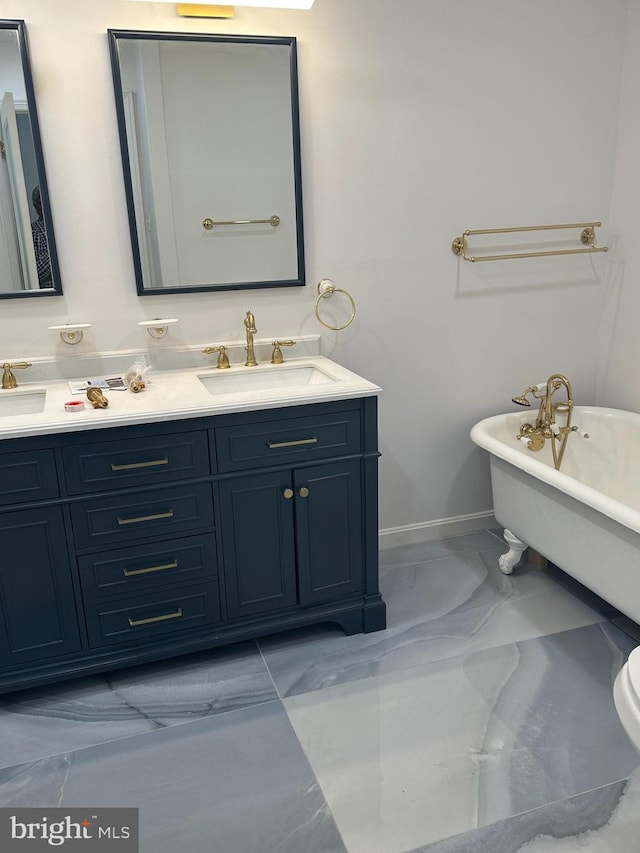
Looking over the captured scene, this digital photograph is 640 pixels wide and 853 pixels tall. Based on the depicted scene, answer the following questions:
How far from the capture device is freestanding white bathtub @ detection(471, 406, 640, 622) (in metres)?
2.08

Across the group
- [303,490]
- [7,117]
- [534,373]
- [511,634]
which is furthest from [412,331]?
[7,117]

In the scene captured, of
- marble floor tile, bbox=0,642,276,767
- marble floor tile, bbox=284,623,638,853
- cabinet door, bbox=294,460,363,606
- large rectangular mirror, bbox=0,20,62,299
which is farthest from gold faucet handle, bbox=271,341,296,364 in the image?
marble floor tile, bbox=284,623,638,853

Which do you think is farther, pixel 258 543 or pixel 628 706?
pixel 258 543

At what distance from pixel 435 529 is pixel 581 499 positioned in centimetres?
100

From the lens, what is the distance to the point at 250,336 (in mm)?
2533

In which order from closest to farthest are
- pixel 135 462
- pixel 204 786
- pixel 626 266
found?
pixel 204 786, pixel 135 462, pixel 626 266

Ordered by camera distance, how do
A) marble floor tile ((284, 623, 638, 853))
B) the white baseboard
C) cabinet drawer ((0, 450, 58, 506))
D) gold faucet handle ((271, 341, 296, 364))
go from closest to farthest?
marble floor tile ((284, 623, 638, 853)), cabinet drawer ((0, 450, 58, 506)), gold faucet handle ((271, 341, 296, 364)), the white baseboard

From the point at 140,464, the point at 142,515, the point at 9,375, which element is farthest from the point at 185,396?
the point at 9,375

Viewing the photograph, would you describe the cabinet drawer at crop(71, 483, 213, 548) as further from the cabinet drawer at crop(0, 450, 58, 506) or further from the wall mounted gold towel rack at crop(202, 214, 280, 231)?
the wall mounted gold towel rack at crop(202, 214, 280, 231)

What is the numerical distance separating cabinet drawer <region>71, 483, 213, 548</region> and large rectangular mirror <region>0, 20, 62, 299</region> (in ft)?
2.49

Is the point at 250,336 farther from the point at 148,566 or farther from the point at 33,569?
the point at 33,569

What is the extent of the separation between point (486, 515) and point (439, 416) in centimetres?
54

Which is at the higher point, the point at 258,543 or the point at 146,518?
the point at 146,518

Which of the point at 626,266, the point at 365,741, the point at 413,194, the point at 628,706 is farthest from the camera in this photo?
the point at 626,266
